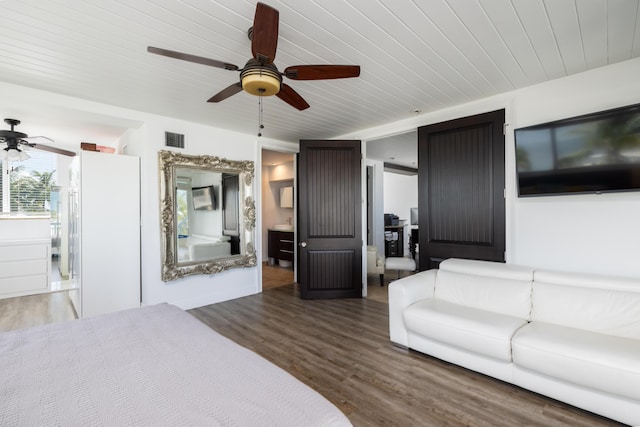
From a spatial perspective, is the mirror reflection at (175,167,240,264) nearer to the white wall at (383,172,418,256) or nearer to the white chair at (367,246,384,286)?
the white chair at (367,246,384,286)

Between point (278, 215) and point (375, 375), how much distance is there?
5534 millimetres

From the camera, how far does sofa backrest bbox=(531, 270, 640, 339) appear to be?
2.03 metres

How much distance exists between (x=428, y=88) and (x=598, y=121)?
1407 millimetres

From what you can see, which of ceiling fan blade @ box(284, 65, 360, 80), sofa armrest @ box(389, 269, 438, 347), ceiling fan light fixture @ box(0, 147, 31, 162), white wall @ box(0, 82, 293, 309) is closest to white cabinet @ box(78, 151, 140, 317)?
white wall @ box(0, 82, 293, 309)

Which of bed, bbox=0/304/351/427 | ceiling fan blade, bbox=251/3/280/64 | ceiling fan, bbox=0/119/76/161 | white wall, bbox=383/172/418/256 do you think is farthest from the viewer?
white wall, bbox=383/172/418/256

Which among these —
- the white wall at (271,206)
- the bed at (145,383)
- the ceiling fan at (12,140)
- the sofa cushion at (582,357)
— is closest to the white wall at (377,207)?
the white wall at (271,206)

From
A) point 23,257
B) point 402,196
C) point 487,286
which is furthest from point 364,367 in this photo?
point 402,196

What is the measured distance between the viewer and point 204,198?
13.4 ft

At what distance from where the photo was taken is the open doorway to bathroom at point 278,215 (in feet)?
21.2

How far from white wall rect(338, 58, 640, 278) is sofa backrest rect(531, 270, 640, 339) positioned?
0.48m

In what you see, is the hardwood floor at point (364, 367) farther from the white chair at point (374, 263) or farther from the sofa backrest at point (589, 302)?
the white chair at point (374, 263)

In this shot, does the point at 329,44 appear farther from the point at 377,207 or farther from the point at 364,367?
the point at 377,207

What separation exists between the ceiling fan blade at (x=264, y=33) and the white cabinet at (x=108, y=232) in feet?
9.13

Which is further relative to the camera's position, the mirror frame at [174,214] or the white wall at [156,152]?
the mirror frame at [174,214]
